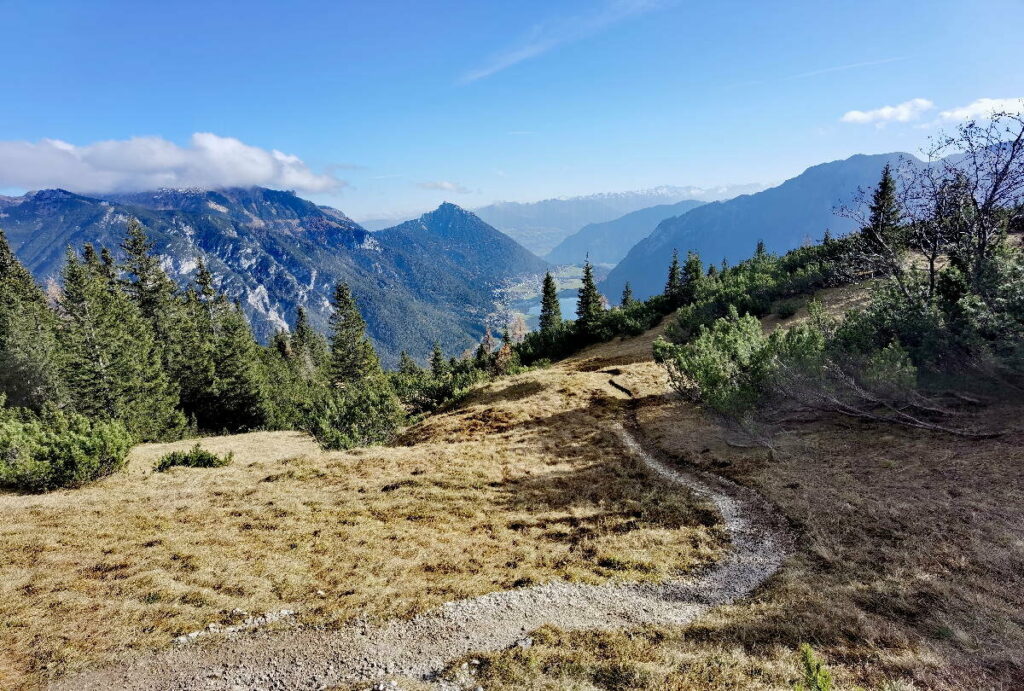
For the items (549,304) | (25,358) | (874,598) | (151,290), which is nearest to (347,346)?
(151,290)

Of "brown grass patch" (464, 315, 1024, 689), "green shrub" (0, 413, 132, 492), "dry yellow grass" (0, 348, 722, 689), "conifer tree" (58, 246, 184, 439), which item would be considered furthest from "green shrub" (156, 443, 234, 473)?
"conifer tree" (58, 246, 184, 439)

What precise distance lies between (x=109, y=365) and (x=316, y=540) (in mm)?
37261

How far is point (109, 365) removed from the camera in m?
37.9

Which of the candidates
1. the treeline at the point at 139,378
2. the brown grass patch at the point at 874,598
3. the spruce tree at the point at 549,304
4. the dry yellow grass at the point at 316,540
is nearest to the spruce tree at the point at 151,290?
the treeline at the point at 139,378

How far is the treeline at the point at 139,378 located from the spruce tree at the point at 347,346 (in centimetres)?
16

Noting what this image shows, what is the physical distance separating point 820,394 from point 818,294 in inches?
1316

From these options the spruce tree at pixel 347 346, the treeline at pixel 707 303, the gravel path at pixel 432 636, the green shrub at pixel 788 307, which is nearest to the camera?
the gravel path at pixel 432 636

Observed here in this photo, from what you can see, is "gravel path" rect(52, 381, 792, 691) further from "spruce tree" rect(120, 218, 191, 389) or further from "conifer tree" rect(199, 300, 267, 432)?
"spruce tree" rect(120, 218, 191, 389)

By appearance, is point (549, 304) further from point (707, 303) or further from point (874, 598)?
point (874, 598)

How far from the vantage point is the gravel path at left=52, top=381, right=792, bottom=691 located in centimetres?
795

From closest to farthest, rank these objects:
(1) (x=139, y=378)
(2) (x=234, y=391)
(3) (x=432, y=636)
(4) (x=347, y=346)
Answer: (3) (x=432, y=636) < (1) (x=139, y=378) < (2) (x=234, y=391) < (4) (x=347, y=346)

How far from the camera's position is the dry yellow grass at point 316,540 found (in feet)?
30.7

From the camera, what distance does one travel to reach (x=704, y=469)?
60.6 feet

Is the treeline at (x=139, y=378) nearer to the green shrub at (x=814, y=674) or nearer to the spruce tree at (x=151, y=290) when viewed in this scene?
the spruce tree at (x=151, y=290)
